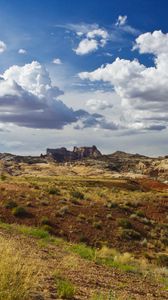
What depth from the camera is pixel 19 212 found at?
34094mm

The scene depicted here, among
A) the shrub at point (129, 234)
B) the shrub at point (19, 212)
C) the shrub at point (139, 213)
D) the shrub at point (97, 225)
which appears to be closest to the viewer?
the shrub at point (129, 234)

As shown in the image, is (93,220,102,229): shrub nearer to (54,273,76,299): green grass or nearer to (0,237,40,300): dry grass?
(54,273,76,299): green grass

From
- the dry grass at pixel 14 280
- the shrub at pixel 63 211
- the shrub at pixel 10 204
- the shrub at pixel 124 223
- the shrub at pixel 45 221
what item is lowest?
the shrub at pixel 124 223

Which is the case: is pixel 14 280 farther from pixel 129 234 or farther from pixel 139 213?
pixel 139 213

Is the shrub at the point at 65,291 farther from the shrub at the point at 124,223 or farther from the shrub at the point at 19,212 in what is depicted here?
the shrub at the point at 124,223

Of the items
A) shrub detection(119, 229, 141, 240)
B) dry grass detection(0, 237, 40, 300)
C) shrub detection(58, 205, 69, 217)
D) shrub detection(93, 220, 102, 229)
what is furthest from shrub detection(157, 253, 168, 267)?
dry grass detection(0, 237, 40, 300)

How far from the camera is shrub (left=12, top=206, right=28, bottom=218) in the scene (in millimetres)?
33938

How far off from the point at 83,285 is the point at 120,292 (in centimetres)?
89

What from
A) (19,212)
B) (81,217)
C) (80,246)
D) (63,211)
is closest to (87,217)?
(81,217)

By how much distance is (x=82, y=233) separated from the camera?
1257 inches

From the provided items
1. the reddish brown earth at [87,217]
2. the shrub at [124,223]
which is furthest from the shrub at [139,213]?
the shrub at [124,223]

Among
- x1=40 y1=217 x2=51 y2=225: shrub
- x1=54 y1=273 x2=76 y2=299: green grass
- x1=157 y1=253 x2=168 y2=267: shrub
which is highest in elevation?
x1=54 y1=273 x2=76 y2=299: green grass

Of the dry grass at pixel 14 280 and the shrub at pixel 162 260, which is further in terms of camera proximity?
the shrub at pixel 162 260

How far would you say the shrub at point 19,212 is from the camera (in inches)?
1336
